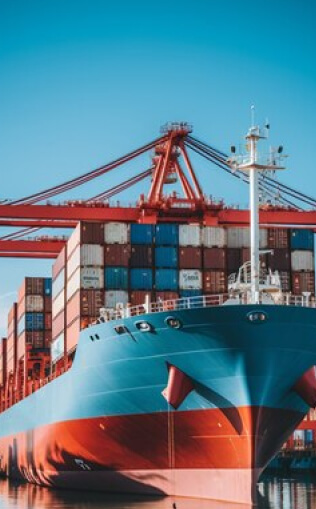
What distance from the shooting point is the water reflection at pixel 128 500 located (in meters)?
26.2

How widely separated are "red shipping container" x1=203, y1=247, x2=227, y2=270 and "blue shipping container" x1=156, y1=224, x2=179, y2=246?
119 centimetres

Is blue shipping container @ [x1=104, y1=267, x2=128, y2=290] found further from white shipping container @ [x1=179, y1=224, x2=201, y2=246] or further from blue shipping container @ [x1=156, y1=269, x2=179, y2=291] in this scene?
white shipping container @ [x1=179, y1=224, x2=201, y2=246]

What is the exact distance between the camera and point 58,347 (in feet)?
127

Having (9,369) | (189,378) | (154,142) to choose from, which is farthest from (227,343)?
(9,369)

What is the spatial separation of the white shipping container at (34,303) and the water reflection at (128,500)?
11711mm

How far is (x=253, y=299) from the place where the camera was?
28.5 m

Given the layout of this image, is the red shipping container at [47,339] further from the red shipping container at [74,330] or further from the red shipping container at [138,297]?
the red shipping container at [138,297]

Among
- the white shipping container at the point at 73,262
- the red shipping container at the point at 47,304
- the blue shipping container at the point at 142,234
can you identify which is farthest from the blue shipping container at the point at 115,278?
the red shipping container at the point at 47,304

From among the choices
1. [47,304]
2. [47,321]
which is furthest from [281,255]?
[47,304]

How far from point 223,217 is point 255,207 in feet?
43.1

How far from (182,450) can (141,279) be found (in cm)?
940

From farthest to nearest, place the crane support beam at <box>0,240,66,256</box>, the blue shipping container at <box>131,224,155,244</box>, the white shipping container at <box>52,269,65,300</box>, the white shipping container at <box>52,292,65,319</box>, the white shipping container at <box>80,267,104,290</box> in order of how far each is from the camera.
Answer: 1. the crane support beam at <box>0,240,66,256</box>
2. the white shipping container at <box>52,269,65,300</box>
3. the white shipping container at <box>52,292,65,319</box>
4. the blue shipping container at <box>131,224,155,244</box>
5. the white shipping container at <box>80,267,104,290</box>

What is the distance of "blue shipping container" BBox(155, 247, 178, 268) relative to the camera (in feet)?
117

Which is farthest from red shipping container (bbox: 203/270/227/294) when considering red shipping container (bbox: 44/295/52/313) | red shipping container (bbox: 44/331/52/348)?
red shipping container (bbox: 44/295/52/313)
